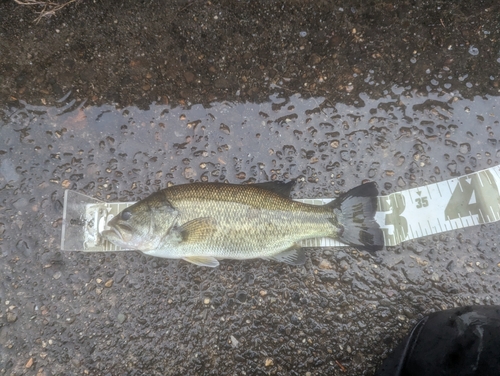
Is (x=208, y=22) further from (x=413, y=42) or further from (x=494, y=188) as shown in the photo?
(x=494, y=188)

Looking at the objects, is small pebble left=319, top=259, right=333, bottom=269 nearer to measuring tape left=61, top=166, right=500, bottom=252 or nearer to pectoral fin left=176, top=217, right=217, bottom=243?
measuring tape left=61, top=166, right=500, bottom=252

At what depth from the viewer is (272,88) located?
11.1 feet

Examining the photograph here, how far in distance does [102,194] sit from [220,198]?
1.23m

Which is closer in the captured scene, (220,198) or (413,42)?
(220,198)

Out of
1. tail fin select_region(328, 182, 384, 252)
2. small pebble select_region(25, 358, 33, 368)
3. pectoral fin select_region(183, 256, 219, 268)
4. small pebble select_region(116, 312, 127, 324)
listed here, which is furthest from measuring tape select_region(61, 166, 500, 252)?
small pebble select_region(25, 358, 33, 368)

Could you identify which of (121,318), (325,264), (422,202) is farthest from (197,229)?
(422,202)

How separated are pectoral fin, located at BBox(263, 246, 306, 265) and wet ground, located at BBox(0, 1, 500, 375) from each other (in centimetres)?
23

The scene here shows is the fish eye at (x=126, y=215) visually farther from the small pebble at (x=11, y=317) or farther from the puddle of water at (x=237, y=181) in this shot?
the small pebble at (x=11, y=317)

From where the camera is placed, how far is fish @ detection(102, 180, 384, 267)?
112 inches

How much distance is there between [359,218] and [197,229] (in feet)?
4.69

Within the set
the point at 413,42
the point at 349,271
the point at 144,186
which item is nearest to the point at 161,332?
the point at 144,186

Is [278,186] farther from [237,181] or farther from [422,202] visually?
[422,202]

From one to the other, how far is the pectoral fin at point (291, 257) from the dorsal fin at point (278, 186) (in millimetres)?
491

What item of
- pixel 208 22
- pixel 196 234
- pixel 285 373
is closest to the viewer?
pixel 196 234
